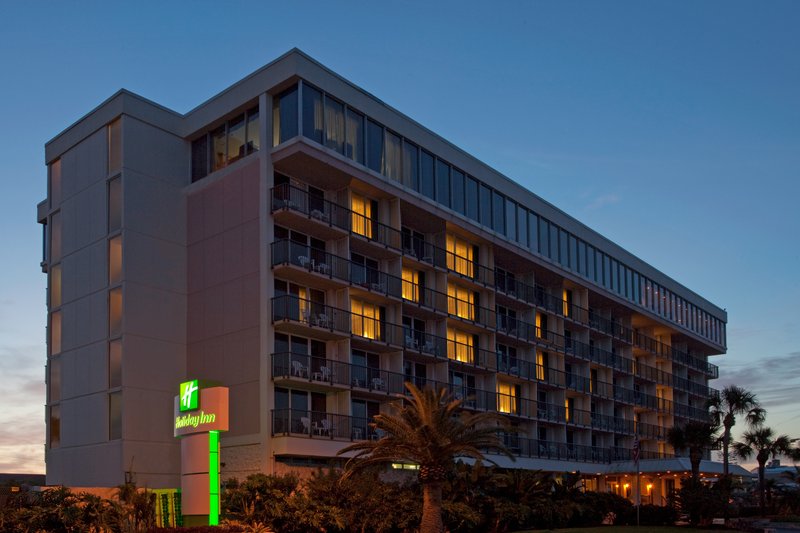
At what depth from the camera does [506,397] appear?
57.4 m

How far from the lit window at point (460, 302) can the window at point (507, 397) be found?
561 centimetres

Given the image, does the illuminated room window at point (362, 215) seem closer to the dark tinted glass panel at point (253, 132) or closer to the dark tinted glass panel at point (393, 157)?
the dark tinted glass panel at point (393, 157)

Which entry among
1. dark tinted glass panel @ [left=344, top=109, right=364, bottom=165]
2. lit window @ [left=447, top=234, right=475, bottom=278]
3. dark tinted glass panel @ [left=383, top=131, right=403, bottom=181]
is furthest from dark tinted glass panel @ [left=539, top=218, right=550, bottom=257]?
dark tinted glass panel @ [left=344, top=109, right=364, bottom=165]

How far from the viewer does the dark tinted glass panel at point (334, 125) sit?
142 feet

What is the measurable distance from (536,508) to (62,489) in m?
23.2

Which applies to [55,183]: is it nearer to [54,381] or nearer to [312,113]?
[54,381]

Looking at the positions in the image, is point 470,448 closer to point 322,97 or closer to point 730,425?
point 322,97

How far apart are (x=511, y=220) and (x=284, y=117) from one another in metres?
21.1

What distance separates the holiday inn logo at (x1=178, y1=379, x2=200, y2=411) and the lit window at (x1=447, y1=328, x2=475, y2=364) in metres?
21.1

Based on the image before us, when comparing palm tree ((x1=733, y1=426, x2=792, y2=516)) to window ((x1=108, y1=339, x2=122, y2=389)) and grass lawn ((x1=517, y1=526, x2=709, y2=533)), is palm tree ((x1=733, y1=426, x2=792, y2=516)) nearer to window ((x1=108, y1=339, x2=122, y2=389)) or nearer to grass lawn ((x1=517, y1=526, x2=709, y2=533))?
grass lawn ((x1=517, y1=526, x2=709, y2=533))

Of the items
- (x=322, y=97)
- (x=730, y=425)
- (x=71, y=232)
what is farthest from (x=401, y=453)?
(x=730, y=425)

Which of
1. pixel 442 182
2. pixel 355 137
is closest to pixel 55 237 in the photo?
pixel 355 137

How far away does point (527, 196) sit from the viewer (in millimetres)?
61312

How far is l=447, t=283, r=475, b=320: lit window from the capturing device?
5297 cm
